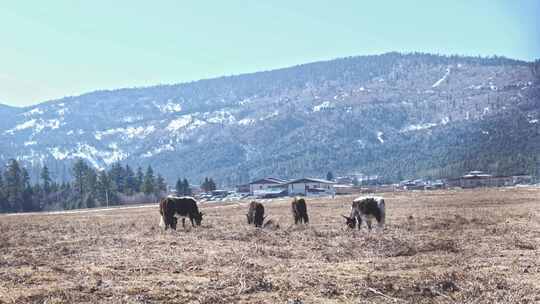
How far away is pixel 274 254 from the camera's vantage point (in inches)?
803

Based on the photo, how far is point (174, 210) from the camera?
34.6 metres

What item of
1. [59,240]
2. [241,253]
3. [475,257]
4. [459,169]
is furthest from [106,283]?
[459,169]

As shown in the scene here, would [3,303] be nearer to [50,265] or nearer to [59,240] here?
[50,265]

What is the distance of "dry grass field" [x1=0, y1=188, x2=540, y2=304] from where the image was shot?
13.6 m

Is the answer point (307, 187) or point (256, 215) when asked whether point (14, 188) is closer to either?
point (307, 187)

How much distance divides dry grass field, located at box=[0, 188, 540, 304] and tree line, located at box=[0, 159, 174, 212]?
336ft

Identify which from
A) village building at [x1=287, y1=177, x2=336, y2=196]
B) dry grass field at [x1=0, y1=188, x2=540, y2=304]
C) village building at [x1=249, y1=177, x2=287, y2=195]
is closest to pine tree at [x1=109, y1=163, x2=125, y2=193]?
village building at [x1=249, y1=177, x2=287, y2=195]

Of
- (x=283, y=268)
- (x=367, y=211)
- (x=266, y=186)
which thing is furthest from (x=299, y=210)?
(x=266, y=186)

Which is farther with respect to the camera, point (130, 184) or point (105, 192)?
point (130, 184)

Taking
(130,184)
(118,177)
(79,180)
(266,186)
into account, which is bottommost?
(266,186)

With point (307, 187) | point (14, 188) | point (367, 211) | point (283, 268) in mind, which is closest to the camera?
point (283, 268)

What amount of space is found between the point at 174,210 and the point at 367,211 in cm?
1111

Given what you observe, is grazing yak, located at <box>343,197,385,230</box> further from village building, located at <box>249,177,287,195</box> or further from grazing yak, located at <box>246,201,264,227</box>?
village building, located at <box>249,177,287,195</box>

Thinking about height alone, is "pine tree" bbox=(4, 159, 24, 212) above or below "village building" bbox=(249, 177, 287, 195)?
above
